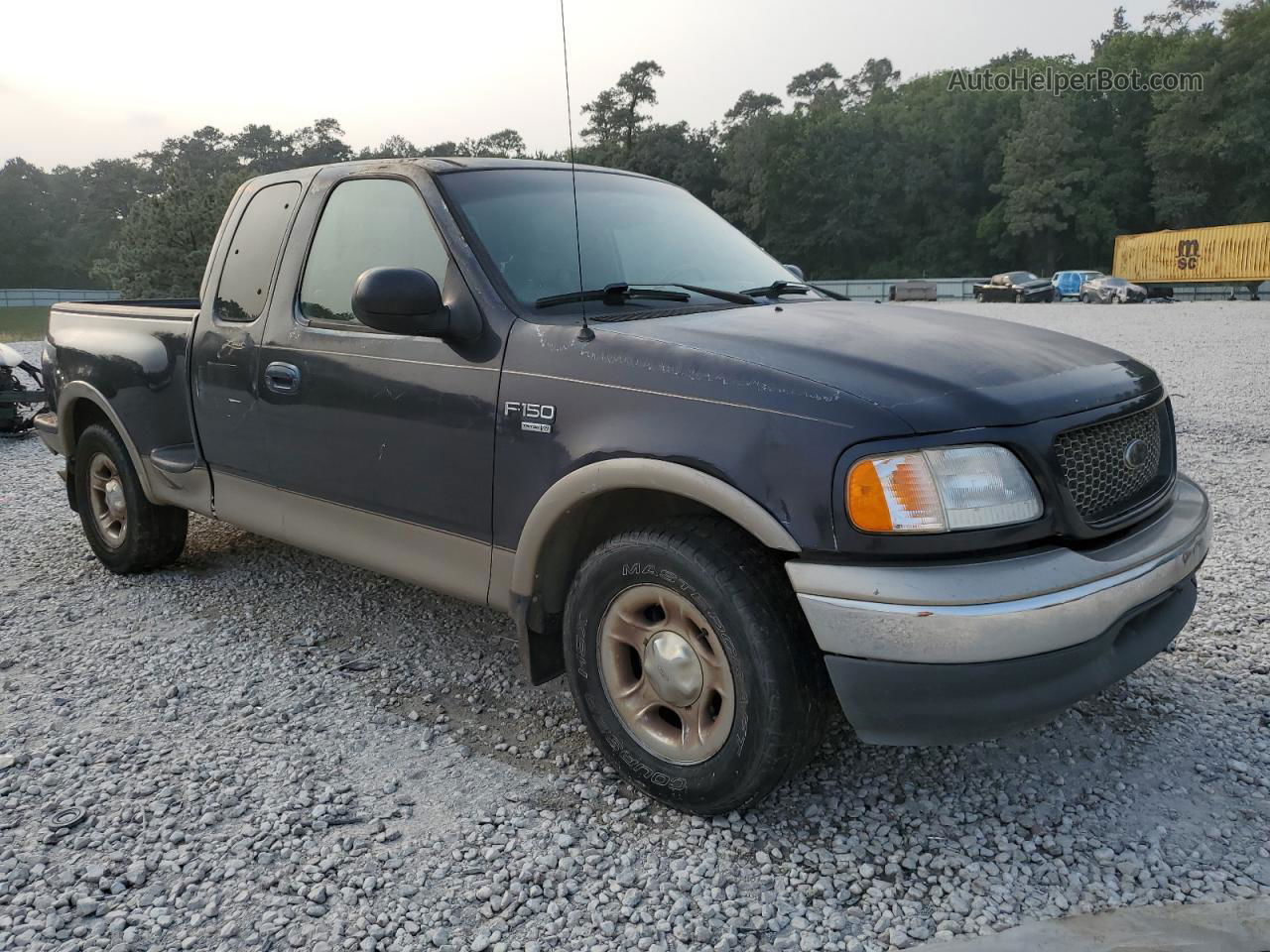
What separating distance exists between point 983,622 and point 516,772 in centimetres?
159

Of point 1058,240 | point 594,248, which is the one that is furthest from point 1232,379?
point 1058,240

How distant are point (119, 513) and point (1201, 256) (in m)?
45.6

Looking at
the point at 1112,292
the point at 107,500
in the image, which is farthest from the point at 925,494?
the point at 1112,292

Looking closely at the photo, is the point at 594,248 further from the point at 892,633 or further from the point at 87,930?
the point at 87,930

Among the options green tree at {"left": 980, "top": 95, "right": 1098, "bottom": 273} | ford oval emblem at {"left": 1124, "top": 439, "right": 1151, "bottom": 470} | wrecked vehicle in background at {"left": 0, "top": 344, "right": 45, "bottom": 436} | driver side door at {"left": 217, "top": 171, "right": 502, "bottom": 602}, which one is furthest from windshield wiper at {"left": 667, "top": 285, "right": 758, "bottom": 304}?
green tree at {"left": 980, "top": 95, "right": 1098, "bottom": 273}

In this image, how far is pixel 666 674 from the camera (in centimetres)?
276

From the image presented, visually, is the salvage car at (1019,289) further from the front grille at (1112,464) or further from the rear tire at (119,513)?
the front grille at (1112,464)

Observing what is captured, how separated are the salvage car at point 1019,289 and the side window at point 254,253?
38.0m

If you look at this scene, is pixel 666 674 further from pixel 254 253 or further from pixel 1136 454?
pixel 254 253

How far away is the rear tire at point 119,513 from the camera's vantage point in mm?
4953

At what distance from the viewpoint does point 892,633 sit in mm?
2285

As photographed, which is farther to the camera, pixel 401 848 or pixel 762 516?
pixel 401 848

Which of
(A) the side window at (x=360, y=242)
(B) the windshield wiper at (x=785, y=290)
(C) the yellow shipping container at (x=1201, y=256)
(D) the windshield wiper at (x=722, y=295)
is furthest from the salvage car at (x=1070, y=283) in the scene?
(A) the side window at (x=360, y=242)

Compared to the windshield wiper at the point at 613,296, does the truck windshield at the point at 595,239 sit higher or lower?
higher
